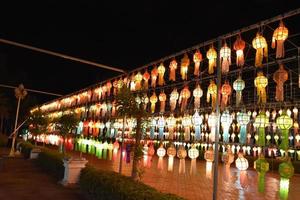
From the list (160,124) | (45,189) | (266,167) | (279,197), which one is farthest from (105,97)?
(266,167)

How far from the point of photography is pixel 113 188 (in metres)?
5.33

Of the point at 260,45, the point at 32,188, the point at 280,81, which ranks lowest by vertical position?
the point at 32,188

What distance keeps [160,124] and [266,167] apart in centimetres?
447

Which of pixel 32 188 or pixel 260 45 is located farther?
pixel 32 188

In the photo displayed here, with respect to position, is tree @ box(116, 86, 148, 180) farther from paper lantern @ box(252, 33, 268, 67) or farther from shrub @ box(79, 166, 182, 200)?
paper lantern @ box(252, 33, 268, 67)

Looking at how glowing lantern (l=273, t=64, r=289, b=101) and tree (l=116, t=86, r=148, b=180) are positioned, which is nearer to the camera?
glowing lantern (l=273, t=64, r=289, b=101)

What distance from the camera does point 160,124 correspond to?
9.01m

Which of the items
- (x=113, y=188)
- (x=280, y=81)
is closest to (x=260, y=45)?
(x=280, y=81)

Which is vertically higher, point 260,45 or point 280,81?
point 260,45

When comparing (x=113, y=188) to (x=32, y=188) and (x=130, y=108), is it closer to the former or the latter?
(x=130, y=108)

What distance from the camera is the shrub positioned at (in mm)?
4505

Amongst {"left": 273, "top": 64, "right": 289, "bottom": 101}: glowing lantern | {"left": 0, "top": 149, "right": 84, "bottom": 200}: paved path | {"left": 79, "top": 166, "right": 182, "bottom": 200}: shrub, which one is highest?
{"left": 273, "top": 64, "right": 289, "bottom": 101}: glowing lantern

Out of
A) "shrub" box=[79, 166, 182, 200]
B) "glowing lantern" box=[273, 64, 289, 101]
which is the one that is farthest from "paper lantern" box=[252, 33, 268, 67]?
"shrub" box=[79, 166, 182, 200]

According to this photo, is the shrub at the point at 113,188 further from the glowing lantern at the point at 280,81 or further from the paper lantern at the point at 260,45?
the paper lantern at the point at 260,45
